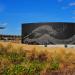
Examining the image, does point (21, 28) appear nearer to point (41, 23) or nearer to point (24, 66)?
point (41, 23)

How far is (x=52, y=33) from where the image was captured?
6066 cm

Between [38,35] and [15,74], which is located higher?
[38,35]

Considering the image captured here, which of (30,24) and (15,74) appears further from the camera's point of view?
(30,24)

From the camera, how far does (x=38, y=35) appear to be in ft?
199

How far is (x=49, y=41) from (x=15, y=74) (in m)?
47.3

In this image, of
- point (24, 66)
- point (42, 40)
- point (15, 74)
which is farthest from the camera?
point (42, 40)

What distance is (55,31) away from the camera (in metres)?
60.6

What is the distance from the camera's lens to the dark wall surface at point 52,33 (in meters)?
60.2

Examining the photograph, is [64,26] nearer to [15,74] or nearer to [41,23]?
[41,23]

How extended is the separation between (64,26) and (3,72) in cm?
4854

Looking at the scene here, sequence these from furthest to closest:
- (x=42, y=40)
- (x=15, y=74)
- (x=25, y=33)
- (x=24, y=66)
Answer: (x=25, y=33) → (x=42, y=40) → (x=24, y=66) → (x=15, y=74)

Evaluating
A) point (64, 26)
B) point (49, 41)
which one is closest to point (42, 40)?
point (49, 41)

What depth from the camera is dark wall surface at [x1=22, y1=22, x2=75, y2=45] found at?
60.2 metres

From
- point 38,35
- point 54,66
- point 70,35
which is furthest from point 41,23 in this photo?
point 54,66
